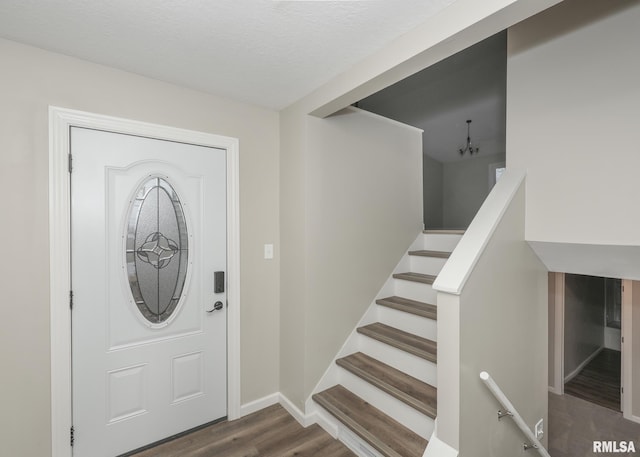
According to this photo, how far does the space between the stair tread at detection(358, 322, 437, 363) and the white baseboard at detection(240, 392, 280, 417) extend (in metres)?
0.94

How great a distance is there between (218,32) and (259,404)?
2.68 metres

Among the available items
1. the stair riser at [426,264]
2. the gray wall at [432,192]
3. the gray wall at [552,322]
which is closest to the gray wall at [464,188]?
the gray wall at [432,192]

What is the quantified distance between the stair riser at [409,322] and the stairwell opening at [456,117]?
238cm

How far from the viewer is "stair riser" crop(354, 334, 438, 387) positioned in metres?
2.12

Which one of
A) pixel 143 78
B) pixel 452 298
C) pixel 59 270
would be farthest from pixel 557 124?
pixel 59 270

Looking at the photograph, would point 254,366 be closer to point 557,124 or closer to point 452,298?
point 452,298

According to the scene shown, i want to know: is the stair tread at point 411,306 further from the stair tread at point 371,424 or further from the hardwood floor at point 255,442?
the hardwood floor at point 255,442

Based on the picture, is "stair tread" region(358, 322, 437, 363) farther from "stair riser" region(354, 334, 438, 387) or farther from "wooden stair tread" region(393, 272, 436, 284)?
"wooden stair tread" region(393, 272, 436, 284)

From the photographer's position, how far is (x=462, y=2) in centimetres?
131

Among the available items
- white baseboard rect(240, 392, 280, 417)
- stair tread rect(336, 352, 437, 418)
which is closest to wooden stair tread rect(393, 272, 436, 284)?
stair tread rect(336, 352, 437, 418)

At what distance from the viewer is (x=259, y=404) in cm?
256

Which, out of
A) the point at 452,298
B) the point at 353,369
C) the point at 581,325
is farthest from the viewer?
the point at 581,325

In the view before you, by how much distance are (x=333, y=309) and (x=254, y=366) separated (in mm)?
816

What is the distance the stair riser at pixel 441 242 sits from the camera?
3045 millimetres
